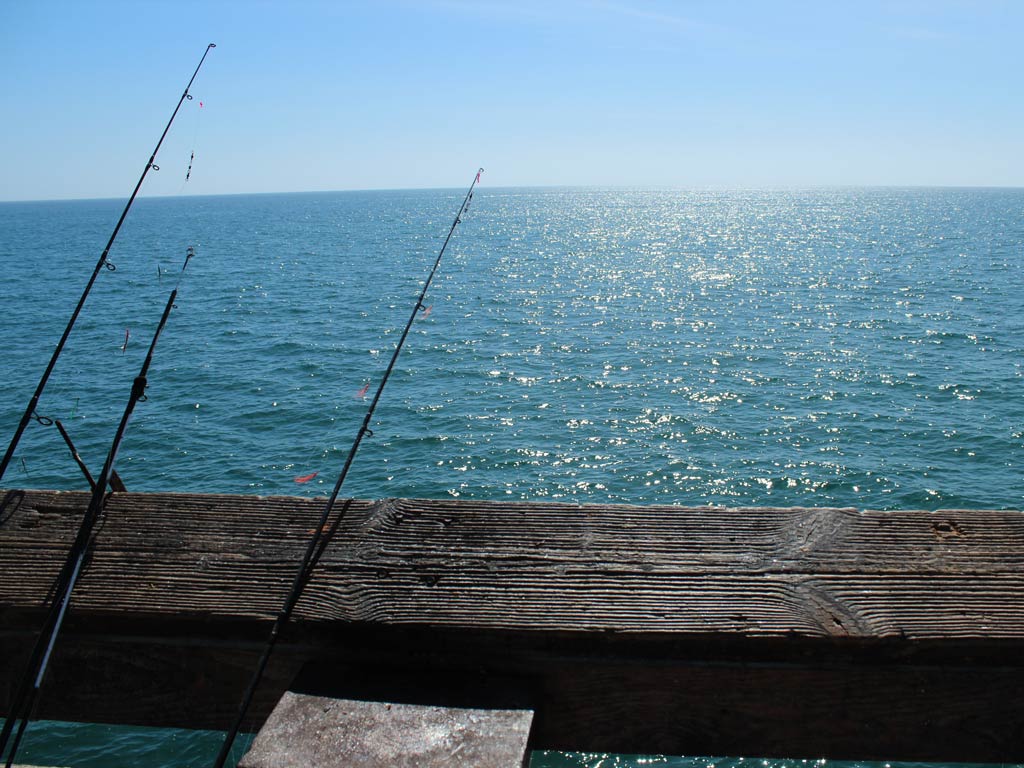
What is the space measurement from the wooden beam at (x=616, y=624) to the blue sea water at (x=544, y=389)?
3628 millimetres

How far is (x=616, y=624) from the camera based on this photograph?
1.75 metres

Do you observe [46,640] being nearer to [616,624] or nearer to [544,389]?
[616,624]

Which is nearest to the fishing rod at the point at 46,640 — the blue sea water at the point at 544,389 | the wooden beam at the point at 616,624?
the wooden beam at the point at 616,624

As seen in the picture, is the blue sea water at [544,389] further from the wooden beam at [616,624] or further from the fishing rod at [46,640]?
the wooden beam at [616,624]

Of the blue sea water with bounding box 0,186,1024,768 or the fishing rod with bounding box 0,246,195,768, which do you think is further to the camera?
the blue sea water with bounding box 0,186,1024,768

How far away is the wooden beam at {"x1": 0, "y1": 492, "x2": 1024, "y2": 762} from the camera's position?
174cm

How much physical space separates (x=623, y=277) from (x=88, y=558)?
59786 millimetres

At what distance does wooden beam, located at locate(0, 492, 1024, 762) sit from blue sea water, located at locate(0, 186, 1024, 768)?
3628 mm

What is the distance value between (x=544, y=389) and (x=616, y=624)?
78.9ft

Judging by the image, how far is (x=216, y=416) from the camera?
23109 millimetres

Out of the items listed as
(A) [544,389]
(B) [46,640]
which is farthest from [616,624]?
(A) [544,389]

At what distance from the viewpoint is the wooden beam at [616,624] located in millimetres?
1742

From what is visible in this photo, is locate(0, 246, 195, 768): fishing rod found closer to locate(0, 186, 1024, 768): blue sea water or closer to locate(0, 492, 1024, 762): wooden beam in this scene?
locate(0, 492, 1024, 762): wooden beam

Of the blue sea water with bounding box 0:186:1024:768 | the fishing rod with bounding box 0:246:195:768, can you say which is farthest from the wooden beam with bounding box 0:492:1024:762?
the blue sea water with bounding box 0:186:1024:768
